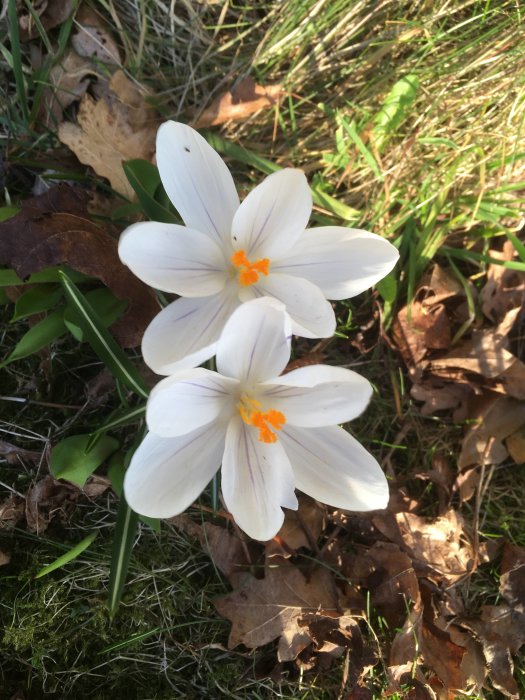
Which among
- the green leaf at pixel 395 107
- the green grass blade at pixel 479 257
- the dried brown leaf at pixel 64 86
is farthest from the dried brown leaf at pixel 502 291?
the dried brown leaf at pixel 64 86

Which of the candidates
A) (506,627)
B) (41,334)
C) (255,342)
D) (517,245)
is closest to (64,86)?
(41,334)

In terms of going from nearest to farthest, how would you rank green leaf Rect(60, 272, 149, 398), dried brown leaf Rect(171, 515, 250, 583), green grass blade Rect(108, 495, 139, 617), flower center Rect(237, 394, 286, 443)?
flower center Rect(237, 394, 286, 443)
green leaf Rect(60, 272, 149, 398)
green grass blade Rect(108, 495, 139, 617)
dried brown leaf Rect(171, 515, 250, 583)

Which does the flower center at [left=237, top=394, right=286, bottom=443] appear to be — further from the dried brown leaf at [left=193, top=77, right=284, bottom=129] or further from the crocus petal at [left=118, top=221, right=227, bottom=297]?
the dried brown leaf at [left=193, top=77, right=284, bottom=129]

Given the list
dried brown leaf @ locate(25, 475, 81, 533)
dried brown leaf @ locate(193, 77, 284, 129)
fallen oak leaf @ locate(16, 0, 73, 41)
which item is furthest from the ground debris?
fallen oak leaf @ locate(16, 0, 73, 41)

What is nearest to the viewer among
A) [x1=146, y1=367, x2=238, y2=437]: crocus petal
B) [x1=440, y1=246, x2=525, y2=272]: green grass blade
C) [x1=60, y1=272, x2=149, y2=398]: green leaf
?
[x1=146, y1=367, x2=238, y2=437]: crocus petal

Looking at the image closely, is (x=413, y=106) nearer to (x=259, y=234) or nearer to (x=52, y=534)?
(x=259, y=234)

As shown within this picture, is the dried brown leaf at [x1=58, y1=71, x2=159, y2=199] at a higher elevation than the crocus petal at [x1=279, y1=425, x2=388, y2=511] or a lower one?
higher
